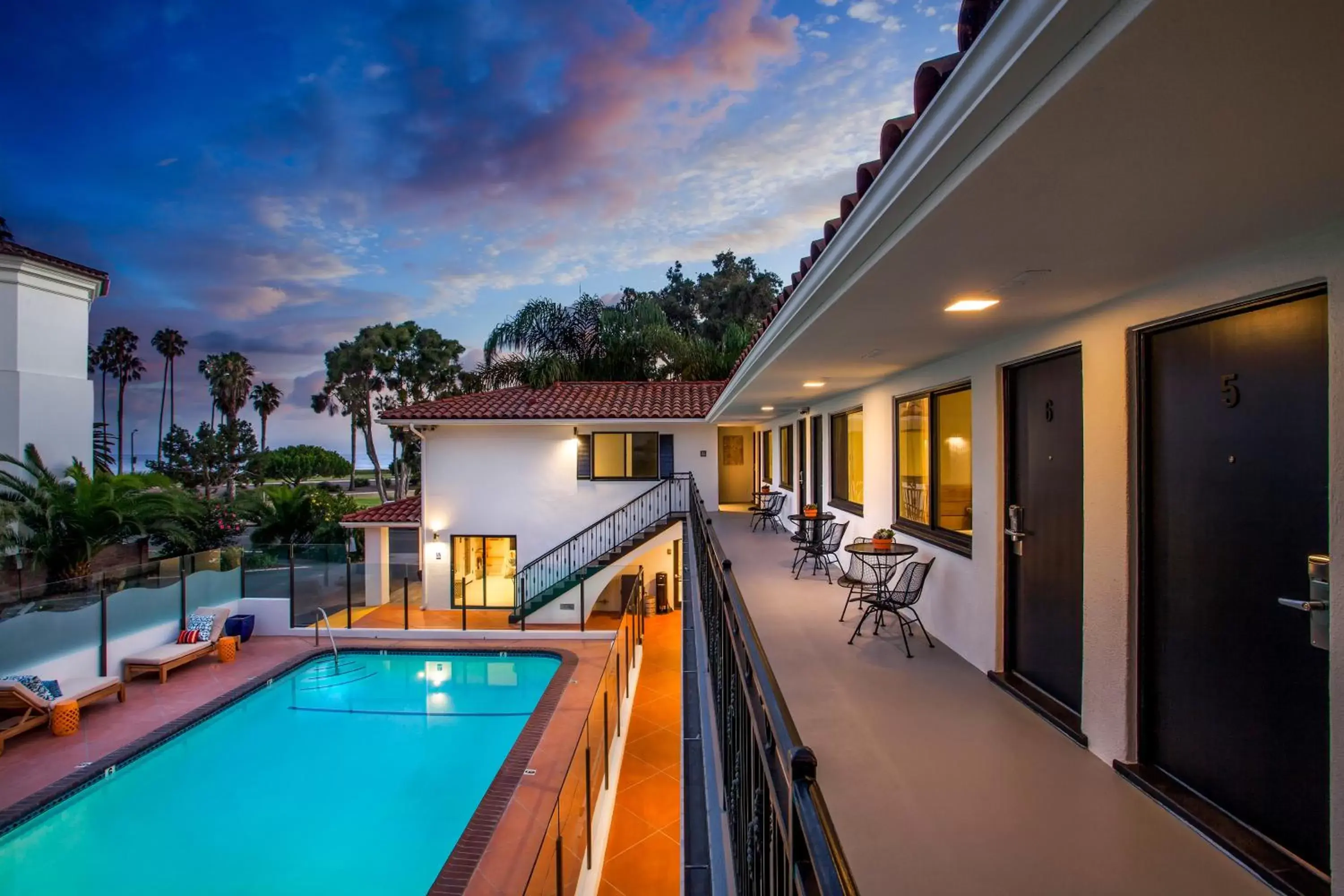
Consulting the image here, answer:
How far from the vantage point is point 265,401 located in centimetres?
5009

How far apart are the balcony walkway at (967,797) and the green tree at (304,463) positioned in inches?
2007

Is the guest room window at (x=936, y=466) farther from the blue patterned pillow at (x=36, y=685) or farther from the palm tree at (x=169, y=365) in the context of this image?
the palm tree at (x=169, y=365)

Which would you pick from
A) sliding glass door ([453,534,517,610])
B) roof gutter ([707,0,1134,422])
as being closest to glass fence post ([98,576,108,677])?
sliding glass door ([453,534,517,610])

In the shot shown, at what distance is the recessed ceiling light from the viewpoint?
323cm

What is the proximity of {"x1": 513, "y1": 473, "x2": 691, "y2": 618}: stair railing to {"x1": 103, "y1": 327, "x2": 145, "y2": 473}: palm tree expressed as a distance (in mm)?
43988

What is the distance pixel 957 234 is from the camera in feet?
7.00

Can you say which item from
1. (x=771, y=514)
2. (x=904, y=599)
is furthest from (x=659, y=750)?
(x=904, y=599)

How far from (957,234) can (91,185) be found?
5384 centimetres

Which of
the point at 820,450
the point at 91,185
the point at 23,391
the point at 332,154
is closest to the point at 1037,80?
the point at 820,450

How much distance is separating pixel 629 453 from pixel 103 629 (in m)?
11.5

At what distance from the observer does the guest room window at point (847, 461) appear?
8406 millimetres

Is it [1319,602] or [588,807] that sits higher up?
[1319,602]

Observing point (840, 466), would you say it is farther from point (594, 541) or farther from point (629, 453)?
point (629, 453)

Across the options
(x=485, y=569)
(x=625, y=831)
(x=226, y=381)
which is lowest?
(x=625, y=831)
